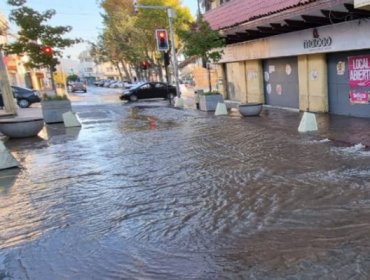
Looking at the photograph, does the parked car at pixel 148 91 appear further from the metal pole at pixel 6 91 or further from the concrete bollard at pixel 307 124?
the concrete bollard at pixel 307 124

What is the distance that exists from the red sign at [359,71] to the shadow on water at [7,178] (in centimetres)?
1039

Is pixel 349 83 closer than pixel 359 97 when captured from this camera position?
No

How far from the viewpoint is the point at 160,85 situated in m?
34.2

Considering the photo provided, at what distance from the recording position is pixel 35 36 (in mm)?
19922

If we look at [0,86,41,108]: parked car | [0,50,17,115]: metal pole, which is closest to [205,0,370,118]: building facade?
[0,50,17,115]: metal pole

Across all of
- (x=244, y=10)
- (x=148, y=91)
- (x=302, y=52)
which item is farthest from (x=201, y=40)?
(x=148, y=91)

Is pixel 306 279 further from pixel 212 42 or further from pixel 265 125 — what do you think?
pixel 212 42

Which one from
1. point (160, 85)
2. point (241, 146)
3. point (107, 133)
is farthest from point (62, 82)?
point (241, 146)

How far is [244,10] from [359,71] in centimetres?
767

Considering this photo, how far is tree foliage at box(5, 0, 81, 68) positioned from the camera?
19719 millimetres

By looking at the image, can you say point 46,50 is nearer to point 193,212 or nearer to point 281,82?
point 281,82

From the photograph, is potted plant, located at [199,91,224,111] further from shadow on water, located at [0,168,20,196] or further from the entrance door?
shadow on water, located at [0,168,20,196]

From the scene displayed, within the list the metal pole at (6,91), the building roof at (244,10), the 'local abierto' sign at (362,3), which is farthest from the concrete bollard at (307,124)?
the metal pole at (6,91)

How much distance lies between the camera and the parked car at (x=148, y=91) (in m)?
33.2
